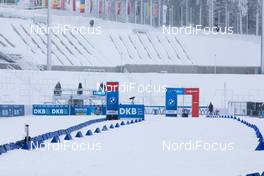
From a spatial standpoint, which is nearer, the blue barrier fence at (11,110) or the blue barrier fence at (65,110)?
the blue barrier fence at (11,110)

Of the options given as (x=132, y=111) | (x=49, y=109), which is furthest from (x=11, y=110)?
(x=132, y=111)

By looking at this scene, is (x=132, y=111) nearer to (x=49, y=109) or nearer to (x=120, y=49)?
(x=49, y=109)

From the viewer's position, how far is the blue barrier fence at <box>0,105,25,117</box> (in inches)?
1307

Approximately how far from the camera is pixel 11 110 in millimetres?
34094

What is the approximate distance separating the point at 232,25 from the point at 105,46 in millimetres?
28775

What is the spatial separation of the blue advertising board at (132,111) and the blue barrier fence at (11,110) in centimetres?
574

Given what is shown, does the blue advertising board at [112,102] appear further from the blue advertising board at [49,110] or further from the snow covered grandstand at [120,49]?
the snow covered grandstand at [120,49]

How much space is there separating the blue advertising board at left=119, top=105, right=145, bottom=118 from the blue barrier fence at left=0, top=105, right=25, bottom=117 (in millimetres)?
5741

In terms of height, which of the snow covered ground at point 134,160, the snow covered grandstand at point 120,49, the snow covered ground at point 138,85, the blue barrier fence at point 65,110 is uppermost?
the snow covered grandstand at point 120,49

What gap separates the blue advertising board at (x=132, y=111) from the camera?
109ft

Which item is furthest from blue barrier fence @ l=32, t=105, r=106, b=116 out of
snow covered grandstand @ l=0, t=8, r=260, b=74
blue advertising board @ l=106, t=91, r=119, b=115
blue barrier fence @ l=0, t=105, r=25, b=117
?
snow covered grandstand @ l=0, t=8, r=260, b=74

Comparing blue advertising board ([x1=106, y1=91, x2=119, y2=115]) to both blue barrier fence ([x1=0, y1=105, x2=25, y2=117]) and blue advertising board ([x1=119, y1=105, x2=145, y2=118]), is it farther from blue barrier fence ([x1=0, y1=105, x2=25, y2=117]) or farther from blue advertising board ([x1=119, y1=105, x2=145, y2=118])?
blue barrier fence ([x1=0, y1=105, x2=25, y2=117])

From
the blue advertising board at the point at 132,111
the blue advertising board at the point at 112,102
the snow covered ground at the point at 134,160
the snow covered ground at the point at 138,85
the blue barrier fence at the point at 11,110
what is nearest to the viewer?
the snow covered ground at the point at 134,160

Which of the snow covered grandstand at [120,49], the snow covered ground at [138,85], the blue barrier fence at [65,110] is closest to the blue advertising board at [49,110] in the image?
the blue barrier fence at [65,110]
